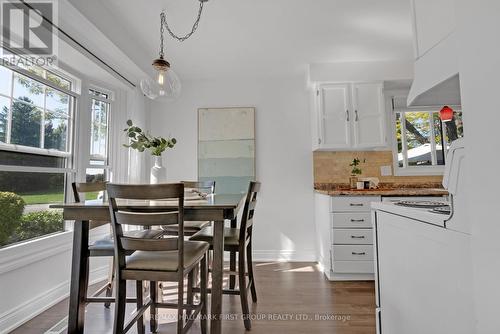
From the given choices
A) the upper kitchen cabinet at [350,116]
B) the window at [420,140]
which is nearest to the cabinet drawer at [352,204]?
the upper kitchen cabinet at [350,116]

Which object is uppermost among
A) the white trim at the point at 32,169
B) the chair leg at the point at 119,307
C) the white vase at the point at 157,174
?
the white trim at the point at 32,169

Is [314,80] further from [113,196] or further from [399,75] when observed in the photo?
[113,196]

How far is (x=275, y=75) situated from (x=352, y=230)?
7.34 ft

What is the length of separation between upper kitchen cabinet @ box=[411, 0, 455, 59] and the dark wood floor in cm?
179

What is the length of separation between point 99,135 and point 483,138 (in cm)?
325

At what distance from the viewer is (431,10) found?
3.13ft

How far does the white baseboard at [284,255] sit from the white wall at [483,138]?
2817 mm

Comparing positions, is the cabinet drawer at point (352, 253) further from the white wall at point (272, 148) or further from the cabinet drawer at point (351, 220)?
the white wall at point (272, 148)

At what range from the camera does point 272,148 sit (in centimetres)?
358

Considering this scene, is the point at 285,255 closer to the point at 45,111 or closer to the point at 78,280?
the point at 78,280

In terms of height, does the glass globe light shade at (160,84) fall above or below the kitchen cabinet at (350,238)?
above

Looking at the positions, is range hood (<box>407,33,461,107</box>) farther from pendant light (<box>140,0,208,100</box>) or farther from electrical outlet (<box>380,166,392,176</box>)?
electrical outlet (<box>380,166,392,176</box>)

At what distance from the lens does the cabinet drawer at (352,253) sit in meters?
2.71

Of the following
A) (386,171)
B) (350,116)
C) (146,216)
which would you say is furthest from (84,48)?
(386,171)
